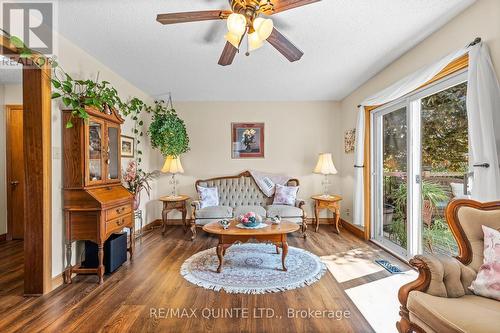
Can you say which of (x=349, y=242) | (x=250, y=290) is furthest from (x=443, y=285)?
(x=349, y=242)

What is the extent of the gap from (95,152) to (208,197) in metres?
2.09

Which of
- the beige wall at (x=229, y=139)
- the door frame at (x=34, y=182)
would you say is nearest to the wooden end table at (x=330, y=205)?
the beige wall at (x=229, y=139)

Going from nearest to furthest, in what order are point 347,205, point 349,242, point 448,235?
point 448,235, point 349,242, point 347,205

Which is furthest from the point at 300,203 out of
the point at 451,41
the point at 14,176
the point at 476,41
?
the point at 14,176

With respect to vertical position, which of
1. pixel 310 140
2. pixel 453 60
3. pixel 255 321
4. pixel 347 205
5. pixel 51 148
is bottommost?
pixel 255 321

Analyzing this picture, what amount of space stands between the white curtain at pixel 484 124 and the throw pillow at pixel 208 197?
3541mm

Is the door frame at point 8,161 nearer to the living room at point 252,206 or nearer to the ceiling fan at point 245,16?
the living room at point 252,206

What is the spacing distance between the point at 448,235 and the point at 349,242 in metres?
1.39

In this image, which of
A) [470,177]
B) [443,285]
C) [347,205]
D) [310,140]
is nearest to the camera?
[443,285]

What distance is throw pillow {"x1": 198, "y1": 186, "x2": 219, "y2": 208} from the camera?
436cm

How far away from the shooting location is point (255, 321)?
6.27 ft

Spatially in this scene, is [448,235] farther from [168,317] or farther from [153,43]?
[153,43]

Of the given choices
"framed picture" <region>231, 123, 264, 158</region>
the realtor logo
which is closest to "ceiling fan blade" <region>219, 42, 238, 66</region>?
the realtor logo

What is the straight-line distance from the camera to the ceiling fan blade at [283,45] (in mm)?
1995
